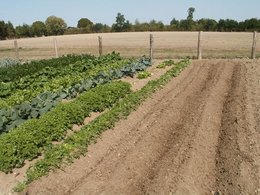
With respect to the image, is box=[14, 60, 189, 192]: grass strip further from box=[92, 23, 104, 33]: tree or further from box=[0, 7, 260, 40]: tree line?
box=[92, 23, 104, 33]: tree

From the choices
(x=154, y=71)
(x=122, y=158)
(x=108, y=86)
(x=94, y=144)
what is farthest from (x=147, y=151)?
(x=154, y=71)

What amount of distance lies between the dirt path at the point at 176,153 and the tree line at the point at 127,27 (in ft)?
197

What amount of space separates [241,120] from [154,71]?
22.3ft

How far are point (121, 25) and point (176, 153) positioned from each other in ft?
266

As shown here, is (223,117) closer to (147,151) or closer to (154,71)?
(147,151)

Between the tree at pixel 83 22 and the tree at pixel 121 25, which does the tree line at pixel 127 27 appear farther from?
the tree at pixel 83 22

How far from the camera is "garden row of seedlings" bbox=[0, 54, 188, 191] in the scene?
6.48m

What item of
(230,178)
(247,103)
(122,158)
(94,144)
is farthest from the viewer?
(247,103)

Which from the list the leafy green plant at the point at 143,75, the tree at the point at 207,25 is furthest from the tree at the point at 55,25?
the leafy green plant at the point at 143,75

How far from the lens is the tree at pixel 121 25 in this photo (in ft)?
278

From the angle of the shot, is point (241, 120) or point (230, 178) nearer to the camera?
point (230, 178)

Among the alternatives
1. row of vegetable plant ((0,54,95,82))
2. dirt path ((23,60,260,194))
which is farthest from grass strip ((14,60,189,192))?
row of vegetable plant ((0,54,95,82))

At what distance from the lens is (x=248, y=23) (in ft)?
223

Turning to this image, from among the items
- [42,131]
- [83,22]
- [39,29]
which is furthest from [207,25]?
[42,131]
